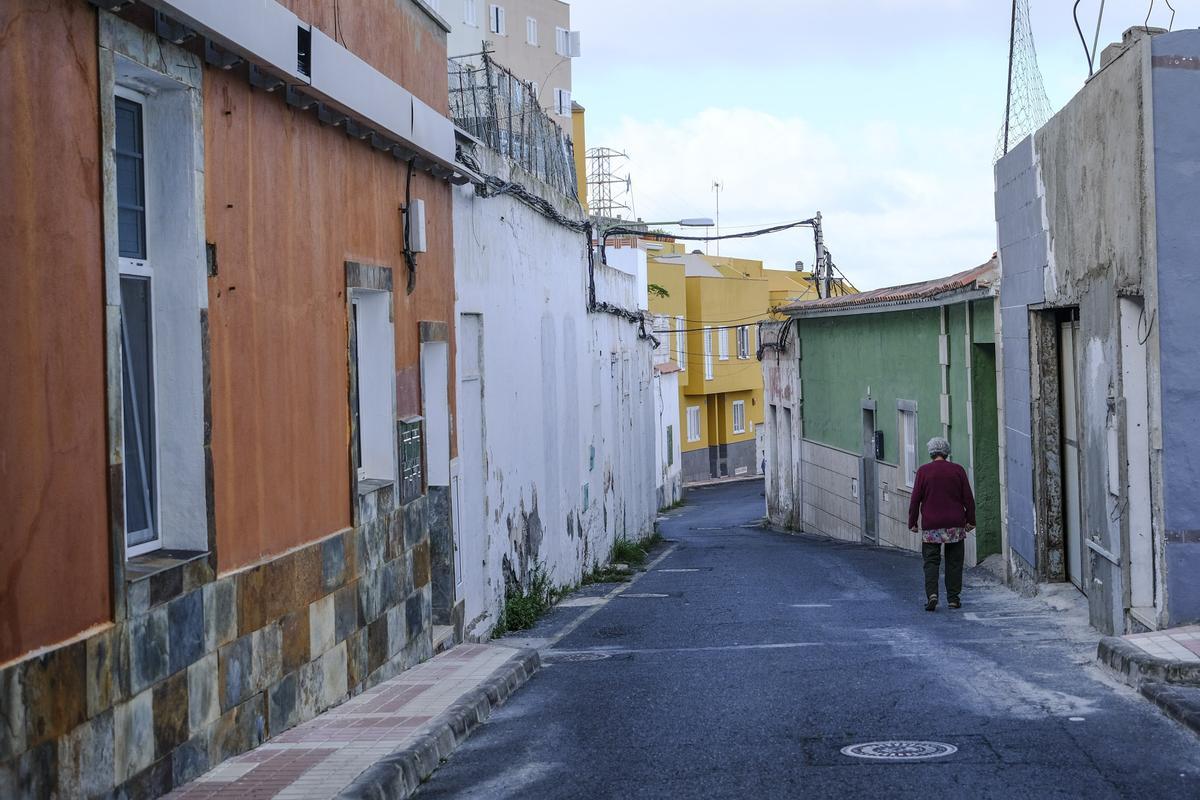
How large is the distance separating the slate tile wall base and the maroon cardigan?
5340mm

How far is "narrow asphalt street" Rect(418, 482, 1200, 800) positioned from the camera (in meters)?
6.25

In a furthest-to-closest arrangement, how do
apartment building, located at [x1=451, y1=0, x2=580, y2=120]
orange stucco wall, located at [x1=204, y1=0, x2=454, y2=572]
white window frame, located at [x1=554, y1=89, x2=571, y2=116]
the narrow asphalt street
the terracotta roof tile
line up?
white window frame, located at [x1=554, y1=89, x2=571, y2=116] < apartment building, located at [x1=451, y1=0, x2=580, y2=120] < the terracotta roof tile < orange stucco wall, located at [x1=204, y1=0, x2=454, y2=572] < the narrow asphalt street

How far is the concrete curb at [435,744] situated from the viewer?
6.14 metres

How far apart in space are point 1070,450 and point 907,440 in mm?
8606

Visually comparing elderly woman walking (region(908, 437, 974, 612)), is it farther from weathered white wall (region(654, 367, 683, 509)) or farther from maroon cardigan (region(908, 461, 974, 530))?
weathered white wall (region(654, 367, 683, 509))

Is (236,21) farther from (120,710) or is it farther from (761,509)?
(761,509)

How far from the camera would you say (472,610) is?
11.7 m

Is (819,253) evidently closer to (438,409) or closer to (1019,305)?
(1019,305)

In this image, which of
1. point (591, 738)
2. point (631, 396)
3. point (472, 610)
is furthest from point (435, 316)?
point (631, 396)

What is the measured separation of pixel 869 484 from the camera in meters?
23.8

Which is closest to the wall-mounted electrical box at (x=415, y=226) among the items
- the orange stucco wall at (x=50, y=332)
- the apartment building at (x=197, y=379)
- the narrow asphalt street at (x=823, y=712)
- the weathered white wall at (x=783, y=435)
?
the apartment building at (x=197, y=379)

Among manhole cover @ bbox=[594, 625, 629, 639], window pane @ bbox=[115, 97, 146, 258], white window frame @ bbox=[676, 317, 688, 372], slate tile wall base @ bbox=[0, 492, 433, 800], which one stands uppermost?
white window frame @ bbox=[676, 317, 688, 372]

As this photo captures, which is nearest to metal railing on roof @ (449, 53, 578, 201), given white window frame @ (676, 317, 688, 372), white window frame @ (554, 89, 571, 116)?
white window frame @ (554, 89, 571, 116)

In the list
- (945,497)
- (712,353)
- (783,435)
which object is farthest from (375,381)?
(712,353)
